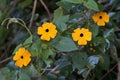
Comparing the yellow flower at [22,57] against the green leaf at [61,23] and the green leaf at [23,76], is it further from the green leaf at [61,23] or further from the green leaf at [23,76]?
the green leaf at [61,23]

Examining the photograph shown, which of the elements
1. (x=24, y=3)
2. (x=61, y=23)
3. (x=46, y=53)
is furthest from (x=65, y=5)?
(x=24, y=3)

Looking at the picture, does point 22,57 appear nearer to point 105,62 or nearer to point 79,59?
point 79,59

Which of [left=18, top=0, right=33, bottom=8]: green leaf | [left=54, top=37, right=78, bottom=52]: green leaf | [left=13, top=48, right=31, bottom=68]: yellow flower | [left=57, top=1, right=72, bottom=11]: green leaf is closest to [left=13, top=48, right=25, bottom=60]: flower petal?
[left=13, top=48, right=31, bottom=68]: yellow flower

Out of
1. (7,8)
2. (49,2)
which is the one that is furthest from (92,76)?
(49,2)

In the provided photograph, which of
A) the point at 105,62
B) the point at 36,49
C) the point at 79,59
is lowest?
the point at 105,62

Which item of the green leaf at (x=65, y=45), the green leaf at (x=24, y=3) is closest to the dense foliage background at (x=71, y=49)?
the green leaf at (x=65, y=45)

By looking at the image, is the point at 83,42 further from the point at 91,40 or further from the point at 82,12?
the point at 82,12
